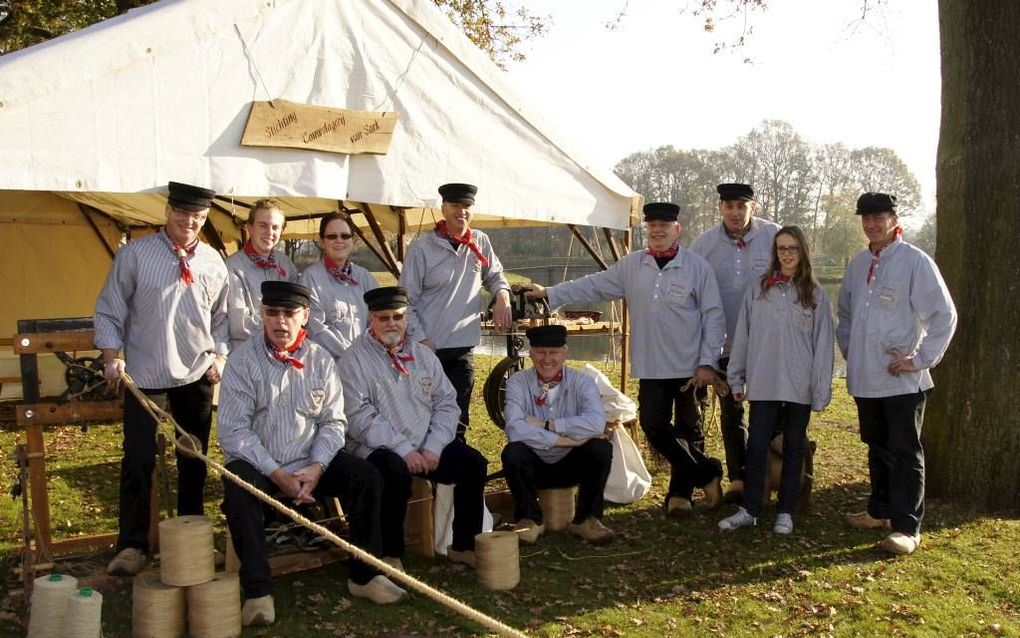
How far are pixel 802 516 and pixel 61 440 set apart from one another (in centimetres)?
569

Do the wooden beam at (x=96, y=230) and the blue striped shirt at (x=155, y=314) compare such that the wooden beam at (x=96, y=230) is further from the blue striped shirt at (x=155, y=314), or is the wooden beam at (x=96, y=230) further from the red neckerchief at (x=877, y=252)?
the red neckerchief at (x=877, y=252)

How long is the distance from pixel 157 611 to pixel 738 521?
2.97 m

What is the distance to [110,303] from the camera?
399 centimetres

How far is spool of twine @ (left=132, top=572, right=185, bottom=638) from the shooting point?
11.3 ft

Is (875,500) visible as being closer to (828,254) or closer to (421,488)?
(421,488)

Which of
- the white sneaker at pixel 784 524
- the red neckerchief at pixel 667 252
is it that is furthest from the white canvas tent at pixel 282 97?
the white sneaker at pixel 784 524

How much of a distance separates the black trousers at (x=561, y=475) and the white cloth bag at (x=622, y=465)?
66 cm

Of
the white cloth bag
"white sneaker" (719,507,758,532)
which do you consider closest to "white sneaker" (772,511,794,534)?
"white sneaker" (719,507,758,532)

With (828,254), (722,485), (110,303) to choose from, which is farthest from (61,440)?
(828,254)

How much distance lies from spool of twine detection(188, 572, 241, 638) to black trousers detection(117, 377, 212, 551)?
2.60 feet

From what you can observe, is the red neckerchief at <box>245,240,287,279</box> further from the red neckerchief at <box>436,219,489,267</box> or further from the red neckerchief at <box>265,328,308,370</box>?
the red neckerchief at <box>436,219,489,267</box>

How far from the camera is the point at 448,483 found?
→ 4.36 meters

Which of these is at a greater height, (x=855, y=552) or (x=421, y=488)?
(x=421, y=488)

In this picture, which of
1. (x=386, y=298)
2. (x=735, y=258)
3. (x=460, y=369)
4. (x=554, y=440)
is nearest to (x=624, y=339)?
(x=735, y=258)
